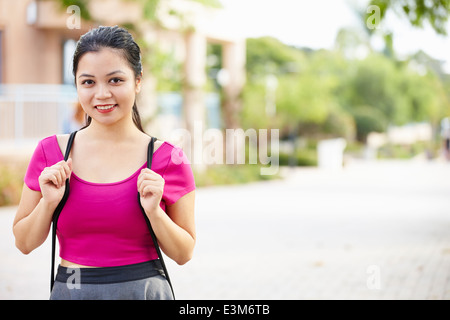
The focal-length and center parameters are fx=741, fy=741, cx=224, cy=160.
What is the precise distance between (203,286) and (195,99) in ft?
49.7

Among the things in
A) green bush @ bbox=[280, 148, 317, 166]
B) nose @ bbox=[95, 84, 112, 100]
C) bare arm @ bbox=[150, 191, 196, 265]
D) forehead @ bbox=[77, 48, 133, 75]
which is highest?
forehead @ bbox=[77, 48, 133, 75]

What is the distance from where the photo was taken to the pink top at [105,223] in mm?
2336

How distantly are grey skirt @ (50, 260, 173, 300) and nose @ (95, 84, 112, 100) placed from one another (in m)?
0.55

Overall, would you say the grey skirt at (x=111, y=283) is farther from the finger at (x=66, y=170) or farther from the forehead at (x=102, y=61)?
the forehead at (x=102, y=61)

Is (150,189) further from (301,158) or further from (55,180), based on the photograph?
(301,158)

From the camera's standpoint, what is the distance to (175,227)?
2.40 meters

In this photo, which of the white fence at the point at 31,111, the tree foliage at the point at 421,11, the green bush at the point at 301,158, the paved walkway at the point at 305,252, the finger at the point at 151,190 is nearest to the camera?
the finger at the point at 151,190

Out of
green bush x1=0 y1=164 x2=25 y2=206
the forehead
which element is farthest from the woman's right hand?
green bush x1=0 y1=164 x2=25 y2=206

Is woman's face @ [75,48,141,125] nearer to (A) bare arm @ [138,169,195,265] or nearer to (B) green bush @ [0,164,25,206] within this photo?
(A) bare arm @ [138,169,195,265]

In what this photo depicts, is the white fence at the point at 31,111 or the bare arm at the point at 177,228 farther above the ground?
the white fence at the point at 31,111

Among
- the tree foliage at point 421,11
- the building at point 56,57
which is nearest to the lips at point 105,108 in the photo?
the tree foliage at point 421,11

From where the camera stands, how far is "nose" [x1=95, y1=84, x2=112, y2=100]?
2.39 m

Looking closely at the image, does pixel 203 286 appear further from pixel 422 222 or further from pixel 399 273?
pixel 422 222
